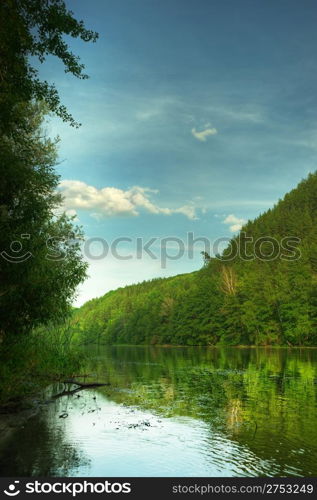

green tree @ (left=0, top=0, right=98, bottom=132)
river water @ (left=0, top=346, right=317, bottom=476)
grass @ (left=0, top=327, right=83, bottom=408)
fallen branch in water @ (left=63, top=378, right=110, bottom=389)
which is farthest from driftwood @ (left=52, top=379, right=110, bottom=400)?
green tree @ (left=0, top=0, right=98, bottom=132)

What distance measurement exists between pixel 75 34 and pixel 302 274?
3418 inches

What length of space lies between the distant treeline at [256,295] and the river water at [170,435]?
70.0m

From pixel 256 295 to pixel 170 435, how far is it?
3501 inches

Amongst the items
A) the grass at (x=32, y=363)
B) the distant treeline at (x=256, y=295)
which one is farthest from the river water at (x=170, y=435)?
the distant treeline at (x=256, y=295)

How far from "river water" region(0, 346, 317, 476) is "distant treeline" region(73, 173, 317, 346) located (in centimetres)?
7001

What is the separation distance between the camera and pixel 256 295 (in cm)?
10044

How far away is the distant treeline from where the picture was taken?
92750 millimetres

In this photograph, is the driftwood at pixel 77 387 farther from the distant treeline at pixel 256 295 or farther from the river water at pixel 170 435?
the distant treeline at pixel 256 295

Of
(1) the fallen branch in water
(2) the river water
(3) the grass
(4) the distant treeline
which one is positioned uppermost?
(4) the distant treeline

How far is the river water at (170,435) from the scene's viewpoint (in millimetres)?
11061

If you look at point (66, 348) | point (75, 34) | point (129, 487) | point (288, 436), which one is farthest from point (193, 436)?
point (75, 34)

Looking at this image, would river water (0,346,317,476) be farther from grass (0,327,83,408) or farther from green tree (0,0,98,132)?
green tree (0,0,98,132)

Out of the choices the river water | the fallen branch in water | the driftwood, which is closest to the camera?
the river water


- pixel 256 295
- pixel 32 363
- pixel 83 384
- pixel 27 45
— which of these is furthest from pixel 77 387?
pixel 256 295
